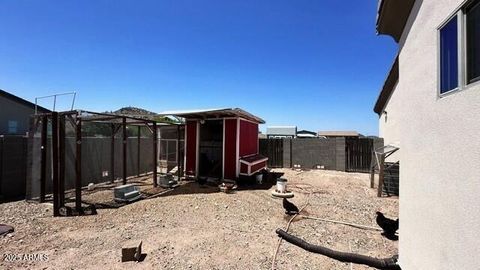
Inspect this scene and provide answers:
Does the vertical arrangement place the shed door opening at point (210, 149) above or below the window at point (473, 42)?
below

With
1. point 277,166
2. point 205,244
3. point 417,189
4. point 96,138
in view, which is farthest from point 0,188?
point 277,166

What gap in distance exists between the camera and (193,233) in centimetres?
473

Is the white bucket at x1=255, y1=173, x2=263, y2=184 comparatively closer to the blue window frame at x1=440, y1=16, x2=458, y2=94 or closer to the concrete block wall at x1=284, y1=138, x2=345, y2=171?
the concrete block wall at x1=284, y1=138, x2=345, y2=171

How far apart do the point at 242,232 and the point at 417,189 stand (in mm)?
3087

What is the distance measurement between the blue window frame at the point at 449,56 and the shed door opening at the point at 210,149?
8766 mm

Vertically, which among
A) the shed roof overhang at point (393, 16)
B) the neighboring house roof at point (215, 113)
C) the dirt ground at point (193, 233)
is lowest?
the dirt ground at point (193, 233)

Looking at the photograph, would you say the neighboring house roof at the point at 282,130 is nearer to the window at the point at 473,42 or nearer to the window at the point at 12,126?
the window at the point at 12,126

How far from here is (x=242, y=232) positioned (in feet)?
15.8

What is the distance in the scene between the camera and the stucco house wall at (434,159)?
1764mm

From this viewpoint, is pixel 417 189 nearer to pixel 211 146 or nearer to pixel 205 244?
pixel 205 244

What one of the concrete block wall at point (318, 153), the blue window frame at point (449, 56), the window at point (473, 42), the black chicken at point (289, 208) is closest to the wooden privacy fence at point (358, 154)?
the concrete block wall at point (318, 153)

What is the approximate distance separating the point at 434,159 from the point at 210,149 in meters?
9.56

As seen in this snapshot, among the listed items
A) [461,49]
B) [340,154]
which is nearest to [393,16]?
[461,49]

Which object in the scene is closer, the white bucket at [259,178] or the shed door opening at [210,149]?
the white bucket at [259,178]
